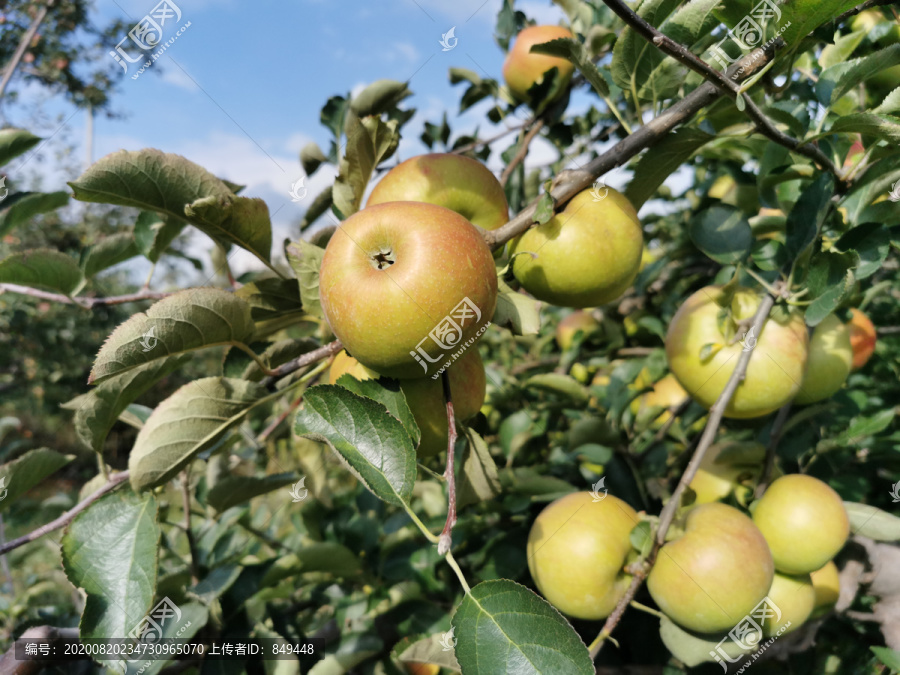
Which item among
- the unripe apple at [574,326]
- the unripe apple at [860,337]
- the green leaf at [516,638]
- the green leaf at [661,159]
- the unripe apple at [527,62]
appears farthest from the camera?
the unripe apple at [574,326]

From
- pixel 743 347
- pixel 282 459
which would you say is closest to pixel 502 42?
pixel 743 347

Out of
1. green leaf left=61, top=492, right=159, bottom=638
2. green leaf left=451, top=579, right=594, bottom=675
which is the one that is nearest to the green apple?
green leaf left=451, top=579, right=594, bottom=675

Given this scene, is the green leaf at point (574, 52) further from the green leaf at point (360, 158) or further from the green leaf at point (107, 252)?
the green leaf at point (107, 252)

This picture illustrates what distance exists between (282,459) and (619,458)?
274 cm

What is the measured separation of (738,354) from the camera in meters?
1.00

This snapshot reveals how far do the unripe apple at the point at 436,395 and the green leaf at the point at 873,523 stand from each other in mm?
874

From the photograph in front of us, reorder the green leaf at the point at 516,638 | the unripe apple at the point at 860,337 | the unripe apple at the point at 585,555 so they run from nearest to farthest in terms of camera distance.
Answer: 1. the green leaf at the point at 516,638
2. the unripe apple at the point at 585,555
3. the unripe apple at the point at 860,337

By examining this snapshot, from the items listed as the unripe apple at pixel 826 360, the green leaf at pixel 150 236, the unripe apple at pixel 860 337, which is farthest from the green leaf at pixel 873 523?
the green leaf at pixel 150 236

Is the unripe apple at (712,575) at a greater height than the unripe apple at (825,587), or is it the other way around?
the unripe apple at (712,575)

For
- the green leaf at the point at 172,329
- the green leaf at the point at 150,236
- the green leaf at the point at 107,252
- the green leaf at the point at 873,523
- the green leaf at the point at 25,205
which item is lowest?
the green leaf at the point at 873,523

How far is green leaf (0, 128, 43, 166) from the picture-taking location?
103cm

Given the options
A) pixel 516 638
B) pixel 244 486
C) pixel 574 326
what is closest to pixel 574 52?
pixel 516 638

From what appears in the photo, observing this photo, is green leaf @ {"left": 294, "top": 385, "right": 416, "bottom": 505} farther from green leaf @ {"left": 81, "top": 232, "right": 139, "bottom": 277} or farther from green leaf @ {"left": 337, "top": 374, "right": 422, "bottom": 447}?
green leaf @ {"left": 81, "top": 232, "right": 139, "bottom": 277}

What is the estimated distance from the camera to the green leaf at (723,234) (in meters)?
1.06
